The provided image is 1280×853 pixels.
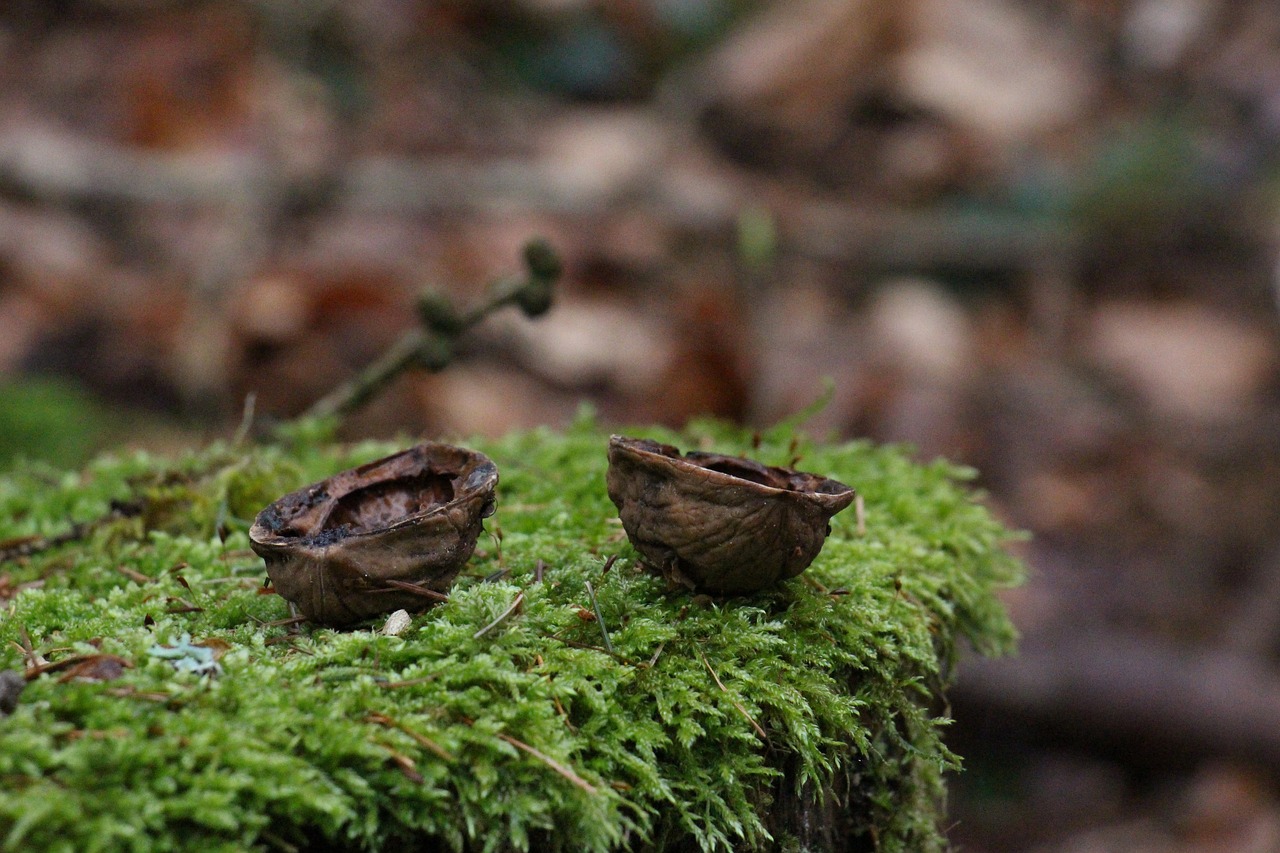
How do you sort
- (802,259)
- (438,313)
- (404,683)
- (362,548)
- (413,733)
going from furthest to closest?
(802,259)
(438,313)
(362,548)
(404,683)
(413,733)

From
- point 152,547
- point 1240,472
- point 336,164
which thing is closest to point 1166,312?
point 1240,472

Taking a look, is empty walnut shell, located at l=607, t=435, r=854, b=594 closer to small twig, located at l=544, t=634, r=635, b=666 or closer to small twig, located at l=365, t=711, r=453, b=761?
small twig, located at l=544, t=634, r=635, b=666

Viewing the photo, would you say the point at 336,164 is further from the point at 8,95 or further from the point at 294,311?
the point at 8,95

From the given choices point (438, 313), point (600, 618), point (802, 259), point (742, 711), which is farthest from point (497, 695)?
point (802, 259)

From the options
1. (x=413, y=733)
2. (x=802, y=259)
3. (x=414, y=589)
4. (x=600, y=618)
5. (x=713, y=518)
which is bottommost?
(x=413, y=733)

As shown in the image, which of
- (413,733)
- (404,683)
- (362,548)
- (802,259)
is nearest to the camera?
(413,733)

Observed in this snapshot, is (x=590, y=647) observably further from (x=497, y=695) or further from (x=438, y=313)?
(x=438, y=313)

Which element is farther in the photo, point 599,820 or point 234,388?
point 234,388

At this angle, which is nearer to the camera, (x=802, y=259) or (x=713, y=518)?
(x=713, y=518)
